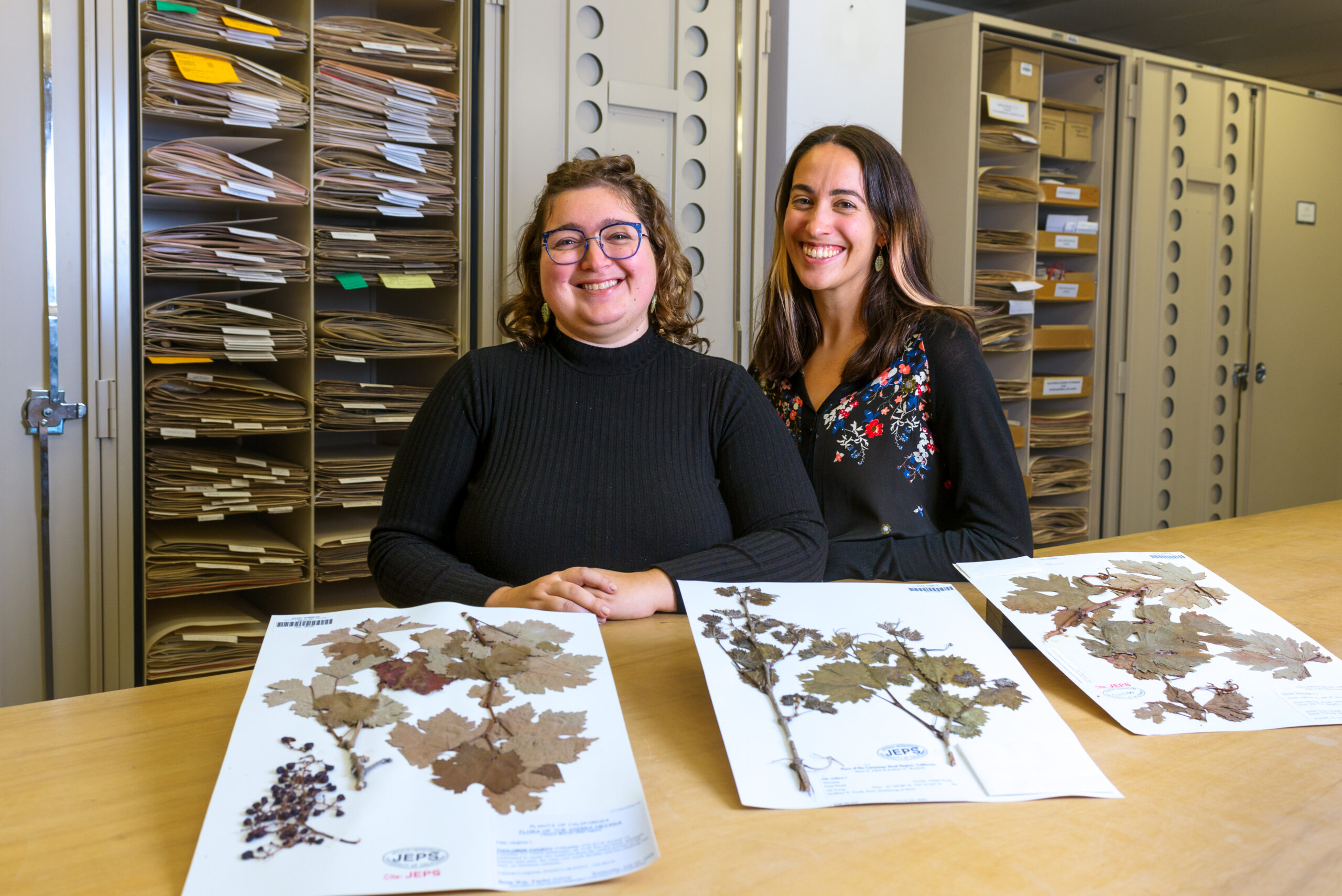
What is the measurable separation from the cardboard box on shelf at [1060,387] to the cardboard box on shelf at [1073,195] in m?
0.69

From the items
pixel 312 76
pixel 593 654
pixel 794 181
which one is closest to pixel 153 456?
pixel 312 76

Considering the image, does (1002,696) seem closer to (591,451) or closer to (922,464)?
(591,451)

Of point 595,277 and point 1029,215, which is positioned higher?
point 1029,215

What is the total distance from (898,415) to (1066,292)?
2.58 meters

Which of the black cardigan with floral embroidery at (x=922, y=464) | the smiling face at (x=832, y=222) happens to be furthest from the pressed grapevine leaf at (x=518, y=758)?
the smiling face at (x=832, y=222)

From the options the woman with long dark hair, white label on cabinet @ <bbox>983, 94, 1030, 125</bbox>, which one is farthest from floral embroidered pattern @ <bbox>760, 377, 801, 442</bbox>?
white label on cabinet @ <bbox>983, 94, 1030, 125</bbox>

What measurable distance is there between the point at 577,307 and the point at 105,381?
127 cm

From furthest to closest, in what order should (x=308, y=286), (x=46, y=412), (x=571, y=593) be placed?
1. (x=308, y=286)
2. (x=46, y=412)
3. (x=571, y=593)

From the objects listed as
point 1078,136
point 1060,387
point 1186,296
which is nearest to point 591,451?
point 1060,387

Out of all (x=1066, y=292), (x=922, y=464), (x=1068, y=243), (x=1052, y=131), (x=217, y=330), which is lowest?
(x=922, y=464)

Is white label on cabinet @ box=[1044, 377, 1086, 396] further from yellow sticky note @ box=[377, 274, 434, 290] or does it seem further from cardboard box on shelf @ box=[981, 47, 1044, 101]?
yellow sticky note @ box=[377, 274, 434, 290]

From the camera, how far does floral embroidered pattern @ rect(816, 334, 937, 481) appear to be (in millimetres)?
1760

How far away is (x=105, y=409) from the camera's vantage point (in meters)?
2.16

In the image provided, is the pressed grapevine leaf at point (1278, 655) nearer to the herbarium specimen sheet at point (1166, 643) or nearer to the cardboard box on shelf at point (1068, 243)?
the herbarium specimen sheet at point (1166, 643)
